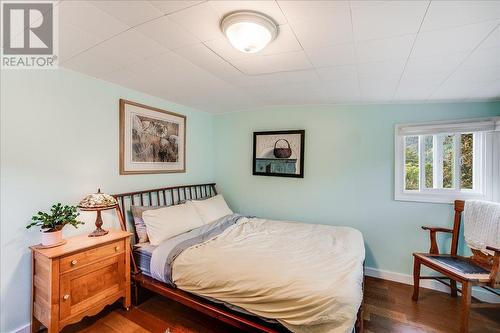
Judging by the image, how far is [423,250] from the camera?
109 inches

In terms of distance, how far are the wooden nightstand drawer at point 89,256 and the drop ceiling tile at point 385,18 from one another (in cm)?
259

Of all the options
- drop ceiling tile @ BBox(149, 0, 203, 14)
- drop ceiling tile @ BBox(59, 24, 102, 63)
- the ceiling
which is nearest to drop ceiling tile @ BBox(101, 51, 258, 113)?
the ceiling

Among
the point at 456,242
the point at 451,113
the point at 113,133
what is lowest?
the point at 456,242

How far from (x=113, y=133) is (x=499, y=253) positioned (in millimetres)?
3808

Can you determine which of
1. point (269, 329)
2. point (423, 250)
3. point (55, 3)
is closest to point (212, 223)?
point (269, 329)

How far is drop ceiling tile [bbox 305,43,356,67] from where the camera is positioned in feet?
5.41

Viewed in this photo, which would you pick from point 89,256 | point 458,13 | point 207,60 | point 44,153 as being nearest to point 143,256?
point 89,256

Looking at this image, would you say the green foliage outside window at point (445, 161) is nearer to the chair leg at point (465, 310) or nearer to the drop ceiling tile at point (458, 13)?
the chair leg at point (465, 310)

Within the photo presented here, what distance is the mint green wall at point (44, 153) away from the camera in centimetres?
176

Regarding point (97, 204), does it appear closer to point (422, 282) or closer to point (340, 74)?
point (340, 74)

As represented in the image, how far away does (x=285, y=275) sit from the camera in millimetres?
1648

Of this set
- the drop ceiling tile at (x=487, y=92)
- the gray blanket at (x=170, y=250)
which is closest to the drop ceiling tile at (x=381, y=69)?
the drop ceiling tile at (x=487, y=92)

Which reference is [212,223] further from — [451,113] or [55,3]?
[451,113]

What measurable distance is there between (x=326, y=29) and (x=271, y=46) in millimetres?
399
